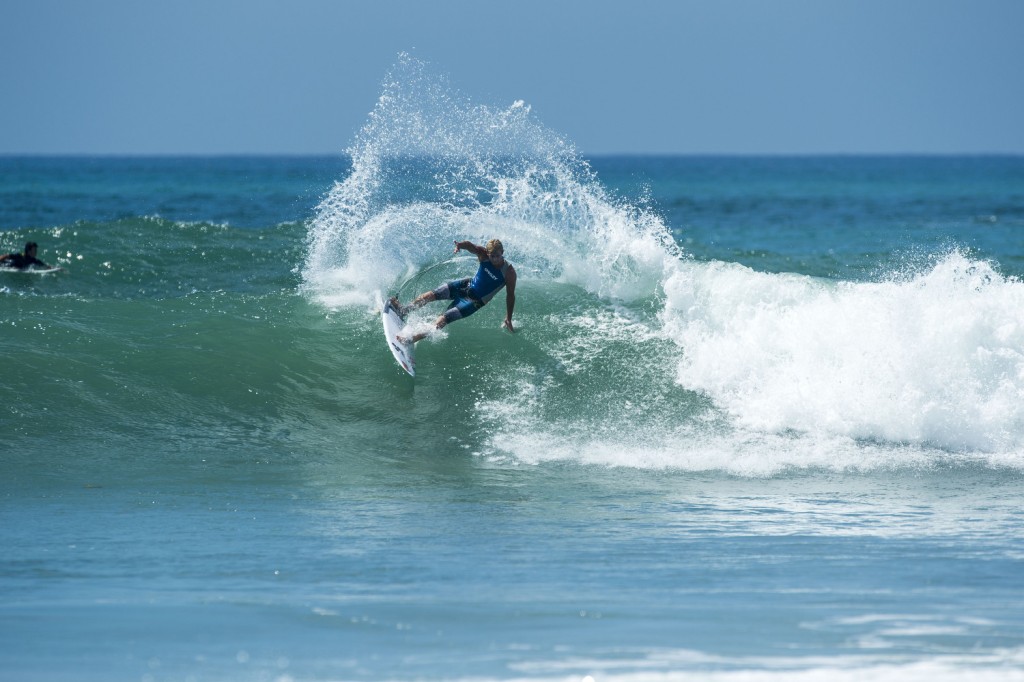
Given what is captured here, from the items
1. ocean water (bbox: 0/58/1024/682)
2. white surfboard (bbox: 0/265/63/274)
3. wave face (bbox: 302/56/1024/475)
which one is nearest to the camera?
ocean water (bbox: 0/58/1024/682)

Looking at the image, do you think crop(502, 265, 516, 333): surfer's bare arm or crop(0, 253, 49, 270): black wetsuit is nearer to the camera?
crop(502, 265, 516, 333): surfer's bare arm

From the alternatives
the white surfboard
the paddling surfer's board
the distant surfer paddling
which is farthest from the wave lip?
the white surfboard

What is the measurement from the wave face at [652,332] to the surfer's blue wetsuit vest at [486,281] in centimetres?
78

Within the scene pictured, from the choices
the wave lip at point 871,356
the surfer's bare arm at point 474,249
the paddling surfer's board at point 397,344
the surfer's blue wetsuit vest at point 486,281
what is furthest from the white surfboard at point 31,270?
the wave lip at point 871,356

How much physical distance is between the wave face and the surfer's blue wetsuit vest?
2.55 feet

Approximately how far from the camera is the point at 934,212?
4291cm

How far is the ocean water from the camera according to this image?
5.31m

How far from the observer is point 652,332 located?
12641 millimetres

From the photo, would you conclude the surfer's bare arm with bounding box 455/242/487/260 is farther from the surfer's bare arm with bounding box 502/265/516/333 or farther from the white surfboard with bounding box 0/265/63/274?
the white surfboard with bounding box 0/265/63/274

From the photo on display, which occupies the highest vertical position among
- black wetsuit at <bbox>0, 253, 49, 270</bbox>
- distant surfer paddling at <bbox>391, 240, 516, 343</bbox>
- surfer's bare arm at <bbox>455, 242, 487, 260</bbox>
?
surfer's bare arm at <bbox>455, 242, 487, 260</bbox>

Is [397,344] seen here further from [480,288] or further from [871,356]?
[871,356]

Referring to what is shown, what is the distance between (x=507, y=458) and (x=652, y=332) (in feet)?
11.8

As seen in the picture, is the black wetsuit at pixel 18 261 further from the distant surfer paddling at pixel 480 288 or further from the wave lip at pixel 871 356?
the wave lip at pixel 871 356

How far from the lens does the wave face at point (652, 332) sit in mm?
10297
